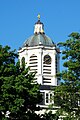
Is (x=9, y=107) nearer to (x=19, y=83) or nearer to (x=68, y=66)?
(x=19, y=83)

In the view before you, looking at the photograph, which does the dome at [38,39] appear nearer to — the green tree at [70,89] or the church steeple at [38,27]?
the church steeple at [38,27]

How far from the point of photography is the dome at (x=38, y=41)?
3445 inches

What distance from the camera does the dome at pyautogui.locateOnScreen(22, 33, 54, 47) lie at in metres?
87.5

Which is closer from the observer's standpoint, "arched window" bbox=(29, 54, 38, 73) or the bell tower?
the bell tower

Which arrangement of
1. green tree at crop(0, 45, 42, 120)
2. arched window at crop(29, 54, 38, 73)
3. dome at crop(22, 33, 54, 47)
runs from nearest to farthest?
green tree at crop(0, 45, 42, 120) → arched window at crop(29, 54, 38, 73) → dome at crop(22, 33, 54, 47)

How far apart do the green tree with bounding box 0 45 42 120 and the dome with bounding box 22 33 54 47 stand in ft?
153

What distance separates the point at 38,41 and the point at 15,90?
49988 mm

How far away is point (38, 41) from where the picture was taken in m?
87.8

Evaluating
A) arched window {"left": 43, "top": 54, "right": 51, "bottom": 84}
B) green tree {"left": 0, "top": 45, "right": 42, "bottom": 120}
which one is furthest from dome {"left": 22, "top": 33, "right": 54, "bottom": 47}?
green tree {"left": 0, "top": 45, "right": 42, "bottom": 120}

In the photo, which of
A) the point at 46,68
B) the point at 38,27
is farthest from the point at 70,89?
the point at 38,27

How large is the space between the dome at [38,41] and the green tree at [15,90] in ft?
153

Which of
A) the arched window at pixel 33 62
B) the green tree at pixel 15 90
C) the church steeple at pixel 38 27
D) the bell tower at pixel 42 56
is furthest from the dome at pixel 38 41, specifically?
the green tree at pixel 15 90

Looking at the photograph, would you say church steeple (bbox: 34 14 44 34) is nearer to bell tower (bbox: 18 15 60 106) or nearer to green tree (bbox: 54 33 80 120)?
bell tower (bbox: 18 15 60 106)

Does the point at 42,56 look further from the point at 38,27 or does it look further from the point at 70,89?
the point at 70,89
